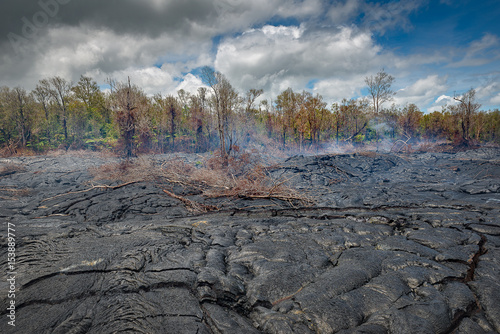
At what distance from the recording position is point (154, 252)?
367 centimetres

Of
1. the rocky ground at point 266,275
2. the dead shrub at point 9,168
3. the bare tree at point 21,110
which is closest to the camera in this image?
the rocky ground at point 266,275

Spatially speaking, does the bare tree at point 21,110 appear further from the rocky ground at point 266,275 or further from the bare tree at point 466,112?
the bare tree at point 466,112

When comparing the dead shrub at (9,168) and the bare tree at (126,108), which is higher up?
the bare tree at (126,108)

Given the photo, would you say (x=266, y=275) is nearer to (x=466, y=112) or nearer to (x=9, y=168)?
(x=9, y=168)

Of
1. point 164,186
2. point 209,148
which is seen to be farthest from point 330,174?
point 209,148

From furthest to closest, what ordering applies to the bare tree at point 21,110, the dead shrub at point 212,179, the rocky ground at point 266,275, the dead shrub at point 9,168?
the bare tree at point 21,110 → the dead shrub at point 9,168 → the dead shrub at point 212,179 → the rocky ground at point 266,275

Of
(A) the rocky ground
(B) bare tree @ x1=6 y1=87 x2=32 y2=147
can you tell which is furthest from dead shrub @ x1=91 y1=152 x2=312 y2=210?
(B) bare tree @ x1=6 y1=87 x2=32 y2=147

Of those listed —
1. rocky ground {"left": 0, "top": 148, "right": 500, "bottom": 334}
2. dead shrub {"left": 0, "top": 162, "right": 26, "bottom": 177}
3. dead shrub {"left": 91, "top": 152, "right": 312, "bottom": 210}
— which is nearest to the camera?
rocky ground {"left": 0, "top": 148, "right": 500, "bottom": 334}

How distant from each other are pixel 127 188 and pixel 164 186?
155cm

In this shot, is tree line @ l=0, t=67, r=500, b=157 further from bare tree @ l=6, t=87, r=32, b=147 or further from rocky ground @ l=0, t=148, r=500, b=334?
A: rocky ground @ l=0, t=148, r=500, b=334

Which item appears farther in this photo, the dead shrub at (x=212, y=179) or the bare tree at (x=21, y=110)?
the bare tree at (x=21, y=110)

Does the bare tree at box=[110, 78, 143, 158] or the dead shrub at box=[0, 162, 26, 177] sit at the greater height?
the bare tree at box=[110, 78, 143, 158]

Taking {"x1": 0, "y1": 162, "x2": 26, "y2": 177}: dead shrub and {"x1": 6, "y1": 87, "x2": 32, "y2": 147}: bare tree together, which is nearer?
{"x1": 0, "y1": 162, "x2": 26, "y2": 177}: dead shrub

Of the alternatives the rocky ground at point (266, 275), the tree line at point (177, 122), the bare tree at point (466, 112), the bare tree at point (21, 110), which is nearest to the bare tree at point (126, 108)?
the tree line at point (177, 122)
